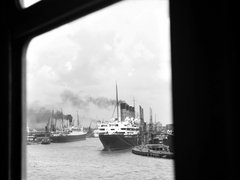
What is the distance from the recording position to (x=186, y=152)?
35.6 inches

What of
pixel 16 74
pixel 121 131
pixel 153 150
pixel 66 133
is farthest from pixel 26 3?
pixel 153 150

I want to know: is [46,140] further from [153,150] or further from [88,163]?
[153,150]

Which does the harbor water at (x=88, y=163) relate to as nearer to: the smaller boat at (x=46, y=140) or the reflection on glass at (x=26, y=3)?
the smaller boat at (x=46, y=140)

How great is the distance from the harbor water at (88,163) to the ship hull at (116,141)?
0.08 ft

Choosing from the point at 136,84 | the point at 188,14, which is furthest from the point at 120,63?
the point at 188,14

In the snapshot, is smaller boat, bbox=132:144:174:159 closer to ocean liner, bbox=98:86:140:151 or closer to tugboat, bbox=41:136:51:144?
ocean liner, bbox=98:86:140:151

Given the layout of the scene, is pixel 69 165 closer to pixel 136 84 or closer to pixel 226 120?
pixel 136 84

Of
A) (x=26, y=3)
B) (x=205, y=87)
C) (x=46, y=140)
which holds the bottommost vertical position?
(x=46, y=140)

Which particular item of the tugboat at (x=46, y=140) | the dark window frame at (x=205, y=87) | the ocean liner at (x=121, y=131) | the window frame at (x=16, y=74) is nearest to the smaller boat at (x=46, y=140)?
the tugboat at (x=46, y=140)

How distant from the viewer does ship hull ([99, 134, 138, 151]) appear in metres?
1.40

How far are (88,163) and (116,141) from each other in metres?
0.26

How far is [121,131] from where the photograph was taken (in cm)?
141

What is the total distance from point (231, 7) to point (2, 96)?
1398 mm

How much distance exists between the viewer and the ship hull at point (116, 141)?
1405 millimetres
